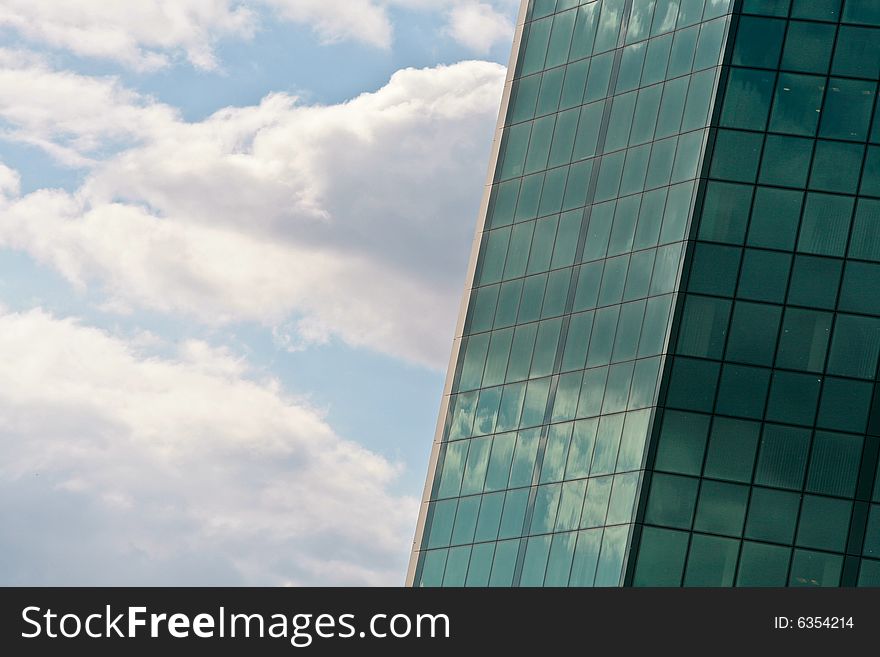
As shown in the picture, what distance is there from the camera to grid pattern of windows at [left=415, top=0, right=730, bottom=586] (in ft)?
271

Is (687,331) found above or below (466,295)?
below

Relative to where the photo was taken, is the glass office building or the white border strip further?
the white border strip

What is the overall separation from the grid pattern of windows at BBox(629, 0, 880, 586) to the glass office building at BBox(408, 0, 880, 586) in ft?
0.31

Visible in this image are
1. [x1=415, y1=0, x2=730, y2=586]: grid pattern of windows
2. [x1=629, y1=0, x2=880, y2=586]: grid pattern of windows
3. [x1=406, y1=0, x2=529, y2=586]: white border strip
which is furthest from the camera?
[x1=406, y1=0, x2=529, y2=586]: white border strip

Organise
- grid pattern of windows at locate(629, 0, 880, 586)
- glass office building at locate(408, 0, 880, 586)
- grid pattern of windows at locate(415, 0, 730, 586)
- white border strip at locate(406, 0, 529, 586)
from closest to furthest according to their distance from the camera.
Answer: grid pattern of windows at locate(629, 0, 880, 586)
glass office building at locate(408, 0, 880, 586)
grid pattern of windows at locate(415, 0, 730, 586)
white border strip at locate(406, 0, 529, 586)

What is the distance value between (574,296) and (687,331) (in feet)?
22.0

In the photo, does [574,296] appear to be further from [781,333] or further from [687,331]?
[781,333]

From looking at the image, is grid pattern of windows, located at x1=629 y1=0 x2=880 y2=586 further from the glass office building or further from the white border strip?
the white border strip

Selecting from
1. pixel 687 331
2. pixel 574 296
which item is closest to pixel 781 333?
pixel 687 331

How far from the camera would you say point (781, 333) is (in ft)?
268

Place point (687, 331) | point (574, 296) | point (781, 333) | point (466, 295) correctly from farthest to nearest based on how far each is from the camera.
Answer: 1. point (466, 295)
2. point (574, 296)
3. point (687, 331)
4. point (781, 333)

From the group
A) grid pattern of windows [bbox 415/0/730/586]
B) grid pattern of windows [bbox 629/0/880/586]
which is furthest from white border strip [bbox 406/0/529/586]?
grid pattern of windows [bbox 629/0/880/586]
